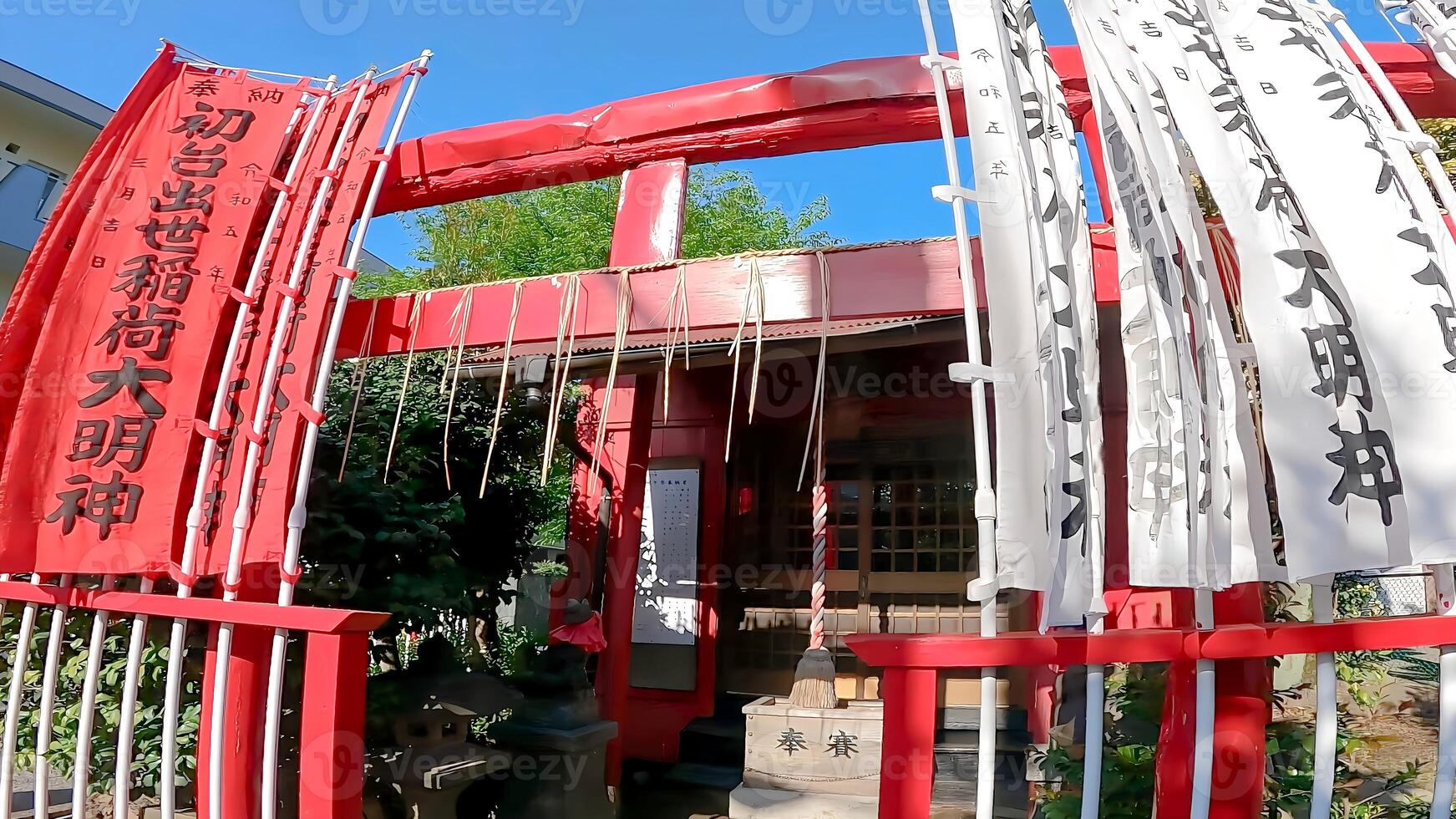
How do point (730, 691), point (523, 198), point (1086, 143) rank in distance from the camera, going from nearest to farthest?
point (1086, 143)
point (730, 691)
point (523, 198)

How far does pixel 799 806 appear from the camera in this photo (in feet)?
16.8

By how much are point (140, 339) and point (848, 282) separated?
2.97 m

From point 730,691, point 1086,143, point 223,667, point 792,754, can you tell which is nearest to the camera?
point 223,667

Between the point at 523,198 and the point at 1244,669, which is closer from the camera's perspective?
the point at 1244,669

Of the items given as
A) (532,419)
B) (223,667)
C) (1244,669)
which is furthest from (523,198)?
(1244,669)

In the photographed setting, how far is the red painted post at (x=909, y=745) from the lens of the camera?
2260mm

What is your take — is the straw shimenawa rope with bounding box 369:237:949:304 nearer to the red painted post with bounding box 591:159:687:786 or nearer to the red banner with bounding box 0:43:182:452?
the red banner with bounding box 0:43:182:452

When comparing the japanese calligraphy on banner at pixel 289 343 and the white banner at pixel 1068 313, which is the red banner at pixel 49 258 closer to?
the japanese calligraphy on banner at pixel 289 343

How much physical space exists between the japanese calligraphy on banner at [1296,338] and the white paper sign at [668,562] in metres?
5.36

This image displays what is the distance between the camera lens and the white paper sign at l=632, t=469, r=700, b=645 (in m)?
7.45

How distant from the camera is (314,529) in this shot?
16.3ft

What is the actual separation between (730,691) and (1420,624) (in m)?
5.65

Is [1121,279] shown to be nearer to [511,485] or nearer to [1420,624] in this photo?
[1420,624]

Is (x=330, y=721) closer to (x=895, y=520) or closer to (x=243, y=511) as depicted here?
(x=243, y=511)
